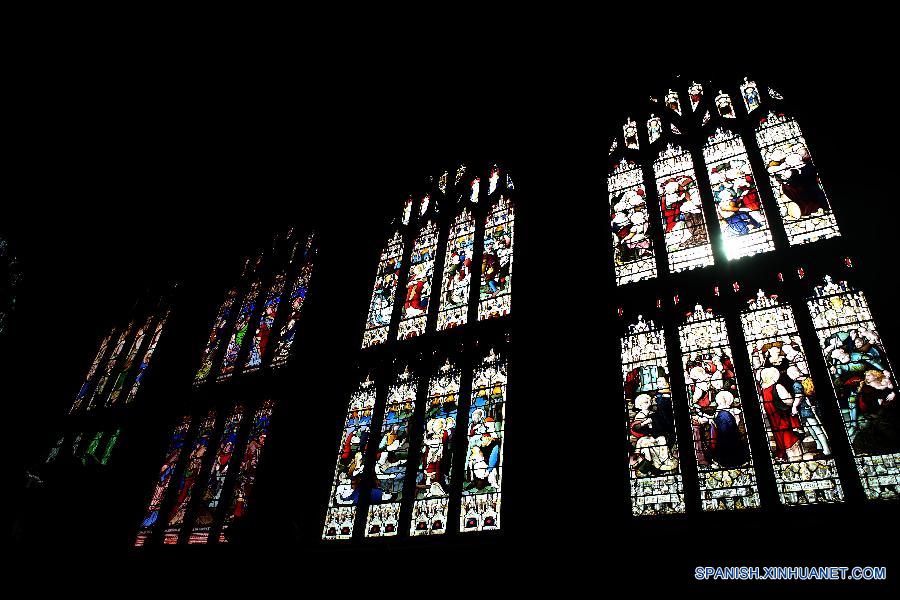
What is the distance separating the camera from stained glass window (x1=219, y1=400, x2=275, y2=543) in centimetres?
672

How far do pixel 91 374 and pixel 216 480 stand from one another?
Answer: 4.74 m

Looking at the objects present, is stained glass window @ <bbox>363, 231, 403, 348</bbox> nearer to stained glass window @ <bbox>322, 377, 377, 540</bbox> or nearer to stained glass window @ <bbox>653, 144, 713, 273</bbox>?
stained glass window @ <bbox>322, 377, 377, 540</bbox>

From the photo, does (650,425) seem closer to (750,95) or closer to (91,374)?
(750,95)

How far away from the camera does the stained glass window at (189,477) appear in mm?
7039

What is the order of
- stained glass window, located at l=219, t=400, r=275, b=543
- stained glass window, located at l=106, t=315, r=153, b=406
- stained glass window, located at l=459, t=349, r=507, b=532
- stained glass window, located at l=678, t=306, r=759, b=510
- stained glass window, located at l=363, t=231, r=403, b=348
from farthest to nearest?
1. stained glass window, located at l=106, t=315, r=153, b=406
2. stained glass window, located at l=363, t=231, r=403, b=348
3. stained glass window, located at l=219, t=400, r=275, b=543
4. stained glass window, located at l=459, t=349, r=507, b=532
5. stained glass window, located at l=678, t=306, r=759, b=510

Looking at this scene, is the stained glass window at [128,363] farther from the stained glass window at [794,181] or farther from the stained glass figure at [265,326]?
the stained glass window at [794,181]

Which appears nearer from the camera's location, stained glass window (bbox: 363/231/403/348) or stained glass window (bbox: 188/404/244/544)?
stained glass window (bbox: 188/404/244/544)

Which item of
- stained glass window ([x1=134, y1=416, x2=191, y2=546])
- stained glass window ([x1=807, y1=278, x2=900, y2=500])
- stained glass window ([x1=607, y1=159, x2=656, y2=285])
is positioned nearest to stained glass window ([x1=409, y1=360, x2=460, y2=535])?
stained glass window ([x1=607, y1=159, x2=656, y2=285])

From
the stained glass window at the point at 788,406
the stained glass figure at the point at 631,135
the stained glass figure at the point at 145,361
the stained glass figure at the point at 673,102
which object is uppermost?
the stained glass figure at the point at 673,102

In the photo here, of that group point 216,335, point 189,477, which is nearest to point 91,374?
point 216,335

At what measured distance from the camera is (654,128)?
7.46m

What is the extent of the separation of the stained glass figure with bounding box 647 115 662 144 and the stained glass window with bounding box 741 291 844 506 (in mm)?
2734

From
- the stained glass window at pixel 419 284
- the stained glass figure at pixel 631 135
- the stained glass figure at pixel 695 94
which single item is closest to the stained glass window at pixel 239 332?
the stained glass window at pixel 419 284

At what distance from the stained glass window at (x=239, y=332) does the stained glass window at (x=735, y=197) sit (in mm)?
6362
